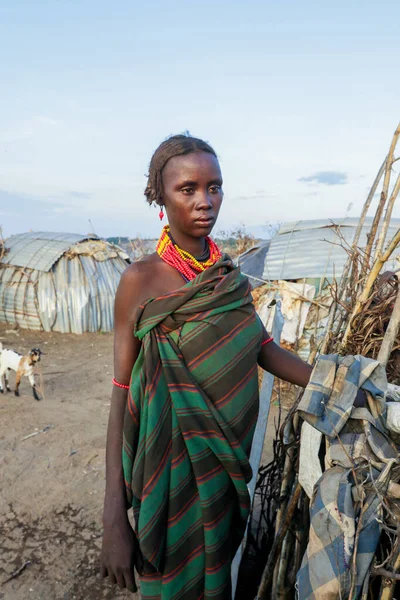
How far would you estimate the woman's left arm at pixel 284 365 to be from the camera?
1.41m

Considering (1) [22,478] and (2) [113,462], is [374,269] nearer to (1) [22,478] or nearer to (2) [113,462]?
(2) [113,462]

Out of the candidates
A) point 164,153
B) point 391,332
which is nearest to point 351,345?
point 391,332

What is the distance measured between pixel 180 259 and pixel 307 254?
5.79 m

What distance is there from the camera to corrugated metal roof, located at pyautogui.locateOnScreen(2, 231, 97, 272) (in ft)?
31.0

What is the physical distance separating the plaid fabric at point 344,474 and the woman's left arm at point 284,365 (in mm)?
108

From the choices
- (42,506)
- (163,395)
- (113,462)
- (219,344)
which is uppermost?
(219,344)

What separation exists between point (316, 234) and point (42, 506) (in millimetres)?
5754

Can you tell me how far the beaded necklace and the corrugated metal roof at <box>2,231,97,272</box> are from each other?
27.9 feet

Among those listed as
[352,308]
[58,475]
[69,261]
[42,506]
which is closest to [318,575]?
[352,308]

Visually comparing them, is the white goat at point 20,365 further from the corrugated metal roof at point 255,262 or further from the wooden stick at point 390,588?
the wooden stick at point 390,588

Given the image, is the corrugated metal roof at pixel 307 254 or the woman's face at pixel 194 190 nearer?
the woman's face at pixel 194 190

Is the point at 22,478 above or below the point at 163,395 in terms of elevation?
below

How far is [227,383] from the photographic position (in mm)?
1258

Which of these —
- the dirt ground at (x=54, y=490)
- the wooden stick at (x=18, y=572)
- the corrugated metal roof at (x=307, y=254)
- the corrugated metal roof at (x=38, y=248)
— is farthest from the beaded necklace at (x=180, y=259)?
the corrugated metal roof at (x=38, y=248)
